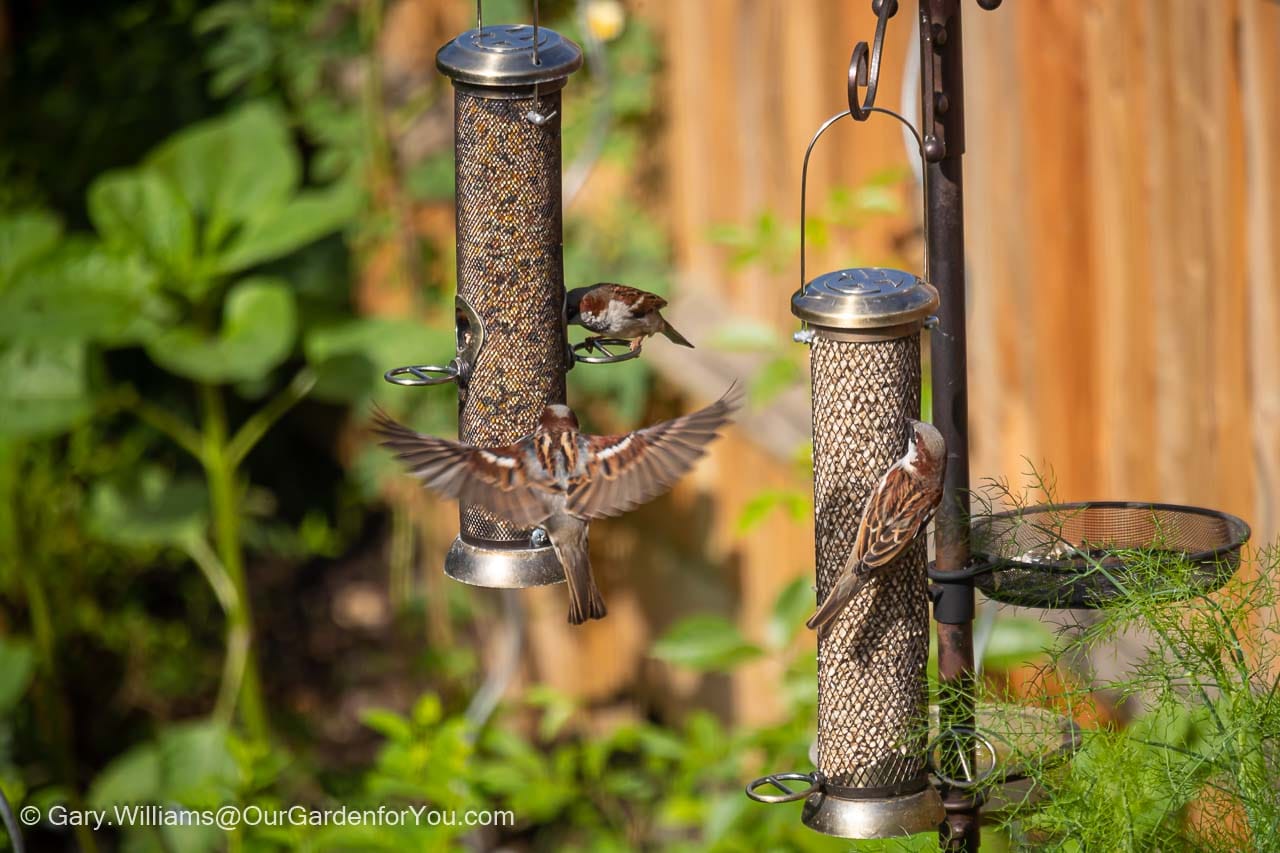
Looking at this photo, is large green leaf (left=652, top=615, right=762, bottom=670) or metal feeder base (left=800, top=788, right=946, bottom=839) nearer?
metal feeder base (left=800, top=788, right=946, bottom=839)

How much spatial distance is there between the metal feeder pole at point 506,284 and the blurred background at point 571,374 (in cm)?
72

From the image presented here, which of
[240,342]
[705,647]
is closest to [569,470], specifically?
[705,647]

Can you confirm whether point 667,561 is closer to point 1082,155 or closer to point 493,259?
point 1082,155

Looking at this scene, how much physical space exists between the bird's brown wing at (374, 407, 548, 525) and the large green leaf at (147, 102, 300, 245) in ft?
9.36

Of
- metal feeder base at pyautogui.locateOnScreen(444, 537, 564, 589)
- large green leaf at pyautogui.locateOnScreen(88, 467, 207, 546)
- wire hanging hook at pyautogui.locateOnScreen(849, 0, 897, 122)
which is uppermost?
wire hanging hook at pyautogui.locateOnScreen(849, 0, 897, 122)

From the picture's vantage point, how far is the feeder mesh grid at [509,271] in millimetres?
2459

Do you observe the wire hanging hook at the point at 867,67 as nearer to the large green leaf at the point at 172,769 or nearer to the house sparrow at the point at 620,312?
the house sparrow at the point at 620,312

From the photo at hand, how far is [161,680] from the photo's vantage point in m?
6.41

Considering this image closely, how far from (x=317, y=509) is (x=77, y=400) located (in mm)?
2438

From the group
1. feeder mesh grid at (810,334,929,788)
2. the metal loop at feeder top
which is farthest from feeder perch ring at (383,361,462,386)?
feeder mesh grid at (810,334,929,788)

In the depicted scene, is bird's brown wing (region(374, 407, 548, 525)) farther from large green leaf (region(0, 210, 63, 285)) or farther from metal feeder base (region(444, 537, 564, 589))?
large green leaf (region(0, 210, 63, 285))

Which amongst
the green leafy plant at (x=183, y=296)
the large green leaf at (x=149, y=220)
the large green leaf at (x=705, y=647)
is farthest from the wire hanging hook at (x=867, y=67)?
the large green leaf at (x=149, y=220)

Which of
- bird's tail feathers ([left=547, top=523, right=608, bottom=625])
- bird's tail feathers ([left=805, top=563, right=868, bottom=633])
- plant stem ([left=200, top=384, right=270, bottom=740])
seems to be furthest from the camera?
plant stem ([left=200, top=384, right=270, bottom=740])

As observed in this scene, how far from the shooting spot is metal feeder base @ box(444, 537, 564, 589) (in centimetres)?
240
